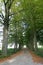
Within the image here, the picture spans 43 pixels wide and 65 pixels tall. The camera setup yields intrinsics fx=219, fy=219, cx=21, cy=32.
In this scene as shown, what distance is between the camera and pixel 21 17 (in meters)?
31.4

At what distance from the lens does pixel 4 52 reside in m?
26.7

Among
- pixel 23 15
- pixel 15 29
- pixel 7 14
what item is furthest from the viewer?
pixel 15 29

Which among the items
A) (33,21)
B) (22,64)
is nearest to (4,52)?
(33,21)

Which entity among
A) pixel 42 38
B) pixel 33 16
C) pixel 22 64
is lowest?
pixel 22 64

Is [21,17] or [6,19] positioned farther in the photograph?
[21,17]

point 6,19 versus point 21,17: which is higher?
point 21,17

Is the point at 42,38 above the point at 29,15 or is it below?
below

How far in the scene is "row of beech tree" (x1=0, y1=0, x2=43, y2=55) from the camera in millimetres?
26297

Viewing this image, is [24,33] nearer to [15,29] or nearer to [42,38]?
[15,29]

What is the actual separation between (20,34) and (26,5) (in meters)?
17.6

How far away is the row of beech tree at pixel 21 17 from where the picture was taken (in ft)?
86.3

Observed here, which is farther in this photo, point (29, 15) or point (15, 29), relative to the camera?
point (15, 29)

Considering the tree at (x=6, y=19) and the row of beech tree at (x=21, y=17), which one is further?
the row of beech tree at (x=21, y=17)

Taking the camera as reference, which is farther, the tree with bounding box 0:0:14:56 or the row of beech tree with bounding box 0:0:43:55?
the row of beech tree with bounding box 0:0:43:55
